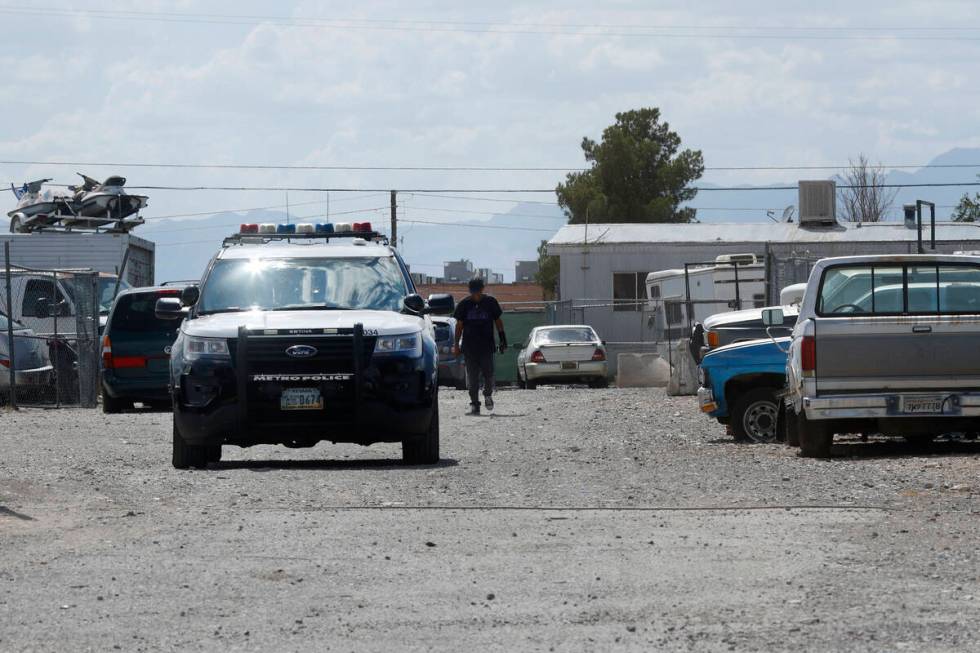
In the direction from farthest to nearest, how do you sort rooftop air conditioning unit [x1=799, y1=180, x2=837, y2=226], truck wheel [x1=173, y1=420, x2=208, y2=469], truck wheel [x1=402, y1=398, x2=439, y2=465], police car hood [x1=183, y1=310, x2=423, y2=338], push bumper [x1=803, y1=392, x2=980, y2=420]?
rooftop air conditioning unit [x1=799, y1=180, x2=837, y2=226]
push bumper [x1=803, y1=392, x2=980, y2=420]
truck wheel [x1=402, y1=398, x2=439, y2=465]
truck wheel [x1=173, y1=420, x2=208, y2=469]
police car hood [x1=183, y1=310, x2=423, y2=338]

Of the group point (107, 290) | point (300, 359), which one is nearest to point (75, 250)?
point (107, 290)

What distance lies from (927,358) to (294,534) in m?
6.17

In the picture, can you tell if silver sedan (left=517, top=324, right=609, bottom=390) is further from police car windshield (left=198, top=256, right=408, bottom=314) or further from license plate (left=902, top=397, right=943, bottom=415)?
license plate (left=902, top=397, right=943, bottom=415)

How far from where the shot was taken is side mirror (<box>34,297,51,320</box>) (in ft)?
85.2

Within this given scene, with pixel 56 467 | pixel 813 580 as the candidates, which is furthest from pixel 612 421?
pixel 813 580

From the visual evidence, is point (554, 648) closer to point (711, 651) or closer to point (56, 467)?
point (711, 651)

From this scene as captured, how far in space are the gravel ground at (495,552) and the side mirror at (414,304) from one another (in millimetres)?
1231

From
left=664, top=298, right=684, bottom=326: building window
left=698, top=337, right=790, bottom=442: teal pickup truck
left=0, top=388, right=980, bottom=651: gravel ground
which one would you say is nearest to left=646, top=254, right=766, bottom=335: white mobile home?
left=664, top=298, right=684, bottom=326: building window

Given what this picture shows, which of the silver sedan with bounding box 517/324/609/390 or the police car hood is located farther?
the silver sedan with bounding box 517/324/609/390

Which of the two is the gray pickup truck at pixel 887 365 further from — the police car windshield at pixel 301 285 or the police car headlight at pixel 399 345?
the police car windshield at pixel 301 285

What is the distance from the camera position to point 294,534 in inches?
346

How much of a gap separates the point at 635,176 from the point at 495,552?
199ft

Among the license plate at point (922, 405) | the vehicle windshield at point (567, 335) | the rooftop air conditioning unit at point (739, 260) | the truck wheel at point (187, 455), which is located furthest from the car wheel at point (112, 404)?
the rooftop air conditioning unit at point (739, 260)

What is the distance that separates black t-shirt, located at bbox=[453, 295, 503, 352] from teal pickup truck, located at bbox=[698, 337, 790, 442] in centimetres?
623
